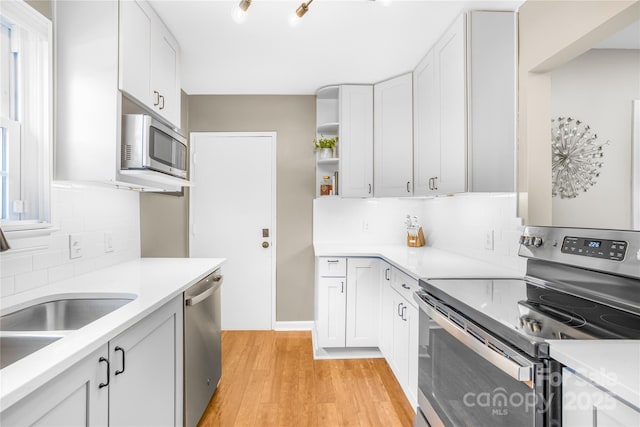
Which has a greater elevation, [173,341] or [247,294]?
[173,341]

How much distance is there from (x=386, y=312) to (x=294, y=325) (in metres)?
1.20

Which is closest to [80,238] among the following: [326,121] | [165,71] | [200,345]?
[200,345]

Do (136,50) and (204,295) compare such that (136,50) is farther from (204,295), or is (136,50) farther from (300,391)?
(300,391)

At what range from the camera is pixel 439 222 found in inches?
118

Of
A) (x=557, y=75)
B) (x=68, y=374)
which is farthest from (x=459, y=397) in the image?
(x=557, y=75)

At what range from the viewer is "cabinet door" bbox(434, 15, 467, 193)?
1926 millimetres

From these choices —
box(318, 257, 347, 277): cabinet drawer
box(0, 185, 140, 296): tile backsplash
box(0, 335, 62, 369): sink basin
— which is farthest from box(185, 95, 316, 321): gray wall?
box(0, 335, 62, 369): sink basin

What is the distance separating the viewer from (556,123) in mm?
1773

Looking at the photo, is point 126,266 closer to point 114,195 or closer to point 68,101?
point 114,195

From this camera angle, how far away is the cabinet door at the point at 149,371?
1118mm

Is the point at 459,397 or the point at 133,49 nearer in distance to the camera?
the point at 459,397

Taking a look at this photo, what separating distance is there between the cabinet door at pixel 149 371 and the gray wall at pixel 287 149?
1826mm

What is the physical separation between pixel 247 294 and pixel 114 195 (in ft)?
5.65

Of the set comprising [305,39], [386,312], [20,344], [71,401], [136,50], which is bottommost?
[386,312]
